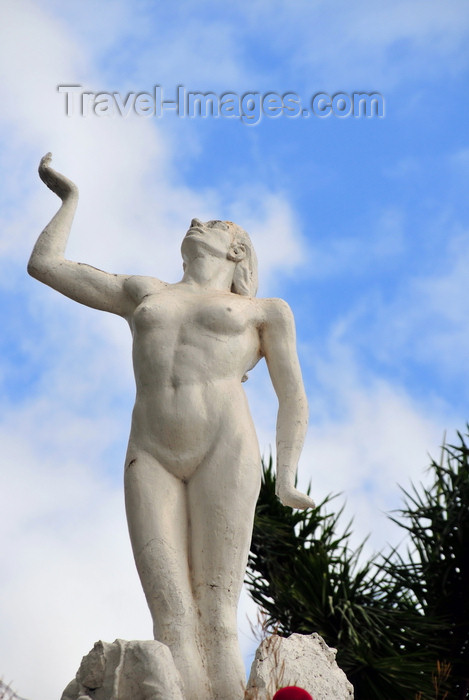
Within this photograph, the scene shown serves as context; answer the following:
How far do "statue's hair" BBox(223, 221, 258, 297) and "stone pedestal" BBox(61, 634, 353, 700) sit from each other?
1.95 m

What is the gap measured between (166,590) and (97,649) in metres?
0.47

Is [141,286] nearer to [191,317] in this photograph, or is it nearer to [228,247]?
[191,317]

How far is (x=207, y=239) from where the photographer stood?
21.2 feet

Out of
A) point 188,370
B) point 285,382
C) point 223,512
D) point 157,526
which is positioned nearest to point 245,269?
point 285,382

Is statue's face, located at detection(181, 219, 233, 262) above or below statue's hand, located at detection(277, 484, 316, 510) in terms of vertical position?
above

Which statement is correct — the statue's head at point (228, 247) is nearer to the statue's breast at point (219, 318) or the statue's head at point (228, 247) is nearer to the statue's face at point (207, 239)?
the statue's face at point (207, 239)

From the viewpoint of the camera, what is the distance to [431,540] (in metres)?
13.2

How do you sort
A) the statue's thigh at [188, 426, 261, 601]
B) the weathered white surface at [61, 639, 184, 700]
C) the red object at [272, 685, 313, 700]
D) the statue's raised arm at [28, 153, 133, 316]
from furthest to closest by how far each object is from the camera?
the statue's raised arm at [28, 153, 133, 316] → the statue's thigh at [188, 426, 261, 601] → the weathered white surface at [61, 639, 184, 700] → the red object at [272, 685, 313, 700]

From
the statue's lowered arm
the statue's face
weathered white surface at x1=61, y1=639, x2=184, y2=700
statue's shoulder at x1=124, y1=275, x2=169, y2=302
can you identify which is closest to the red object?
weathered white surface at x1=61, y1=639, x2=184, y2=700

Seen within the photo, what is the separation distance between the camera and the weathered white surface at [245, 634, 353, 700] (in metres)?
5.28

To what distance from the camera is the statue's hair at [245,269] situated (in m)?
6.53

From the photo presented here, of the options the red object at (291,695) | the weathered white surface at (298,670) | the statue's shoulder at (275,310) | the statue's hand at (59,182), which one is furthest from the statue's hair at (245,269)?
the red object at (291,695)

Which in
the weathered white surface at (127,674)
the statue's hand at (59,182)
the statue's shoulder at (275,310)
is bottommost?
the weathered white surface at (127,674)

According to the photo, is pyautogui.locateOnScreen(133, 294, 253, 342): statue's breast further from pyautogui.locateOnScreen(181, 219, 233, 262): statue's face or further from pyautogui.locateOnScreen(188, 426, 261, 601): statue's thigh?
pyautogui.locateOnScreen(188, 426, 261, 601): statue's thigh
